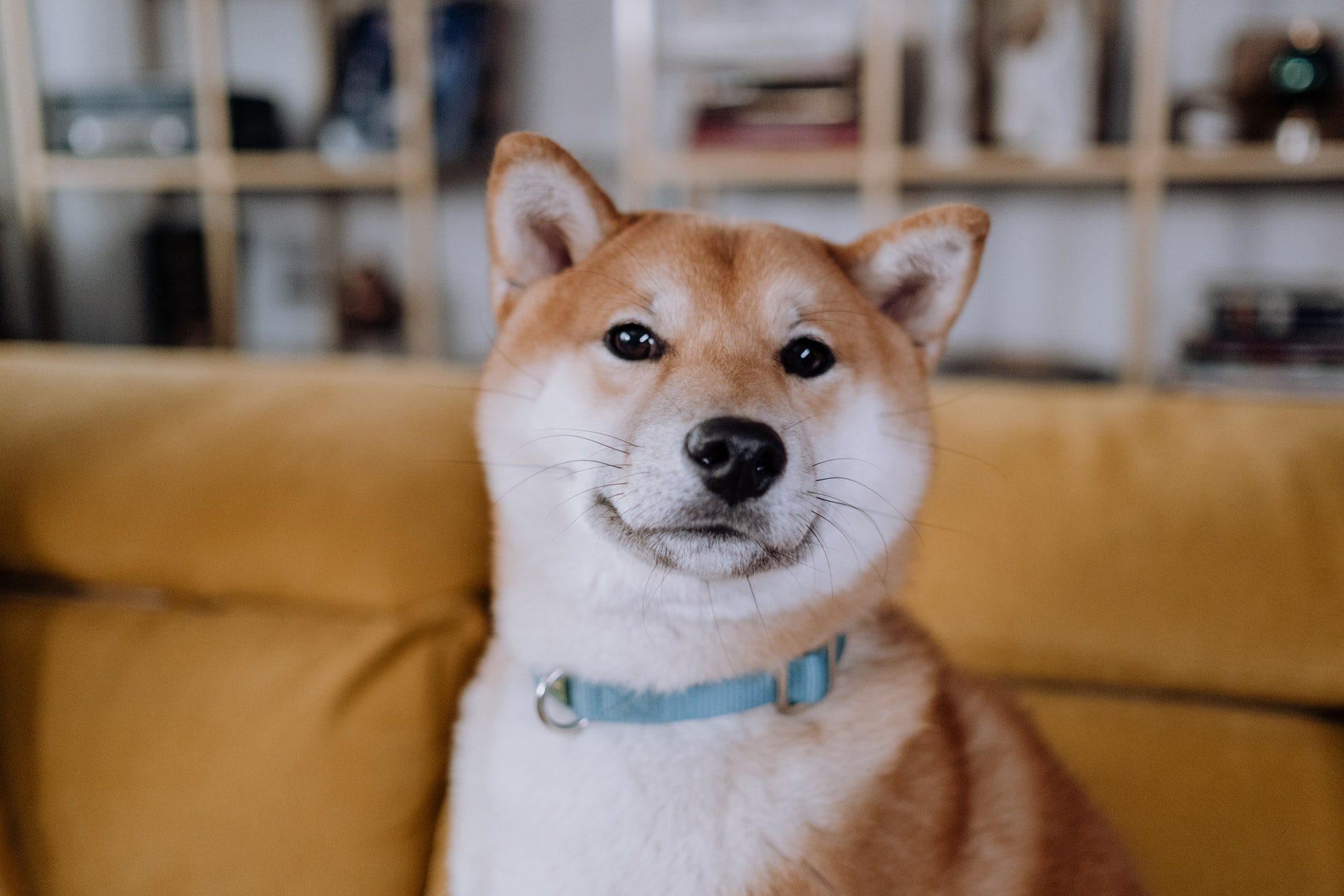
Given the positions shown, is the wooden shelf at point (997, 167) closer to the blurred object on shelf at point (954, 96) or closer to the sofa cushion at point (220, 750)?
the blurred object on shelf at point (954, 96)

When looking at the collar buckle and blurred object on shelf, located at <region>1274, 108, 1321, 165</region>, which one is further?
blurred object on shelf, located at <region>1274, 108, 1321, 165</region>

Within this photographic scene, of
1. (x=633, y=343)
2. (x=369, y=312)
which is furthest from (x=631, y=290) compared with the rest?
(x=369, y=312)

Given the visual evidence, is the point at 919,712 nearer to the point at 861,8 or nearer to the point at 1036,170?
the point at 1036,170

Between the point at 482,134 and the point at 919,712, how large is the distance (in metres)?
2.54

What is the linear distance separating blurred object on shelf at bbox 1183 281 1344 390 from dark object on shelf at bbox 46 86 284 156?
9.45ft

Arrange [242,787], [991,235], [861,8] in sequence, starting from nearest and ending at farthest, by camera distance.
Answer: [242,787] < [861,8] < [991,235]

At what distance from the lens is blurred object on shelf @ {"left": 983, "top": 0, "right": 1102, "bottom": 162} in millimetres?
2354

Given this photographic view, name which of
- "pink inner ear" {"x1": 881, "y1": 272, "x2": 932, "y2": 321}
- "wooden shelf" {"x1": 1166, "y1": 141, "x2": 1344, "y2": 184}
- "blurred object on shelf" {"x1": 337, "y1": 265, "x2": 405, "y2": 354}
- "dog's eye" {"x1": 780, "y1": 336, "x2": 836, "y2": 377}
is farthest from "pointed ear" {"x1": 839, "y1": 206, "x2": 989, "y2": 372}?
"blurred object on shelf" {"x1": 337, "y1": 265, "x2": 405, "y2": 354}

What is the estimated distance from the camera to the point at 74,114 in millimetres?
2875

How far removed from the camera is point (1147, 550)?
1.17 meters

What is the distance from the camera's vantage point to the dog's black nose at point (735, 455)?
75 centimetres

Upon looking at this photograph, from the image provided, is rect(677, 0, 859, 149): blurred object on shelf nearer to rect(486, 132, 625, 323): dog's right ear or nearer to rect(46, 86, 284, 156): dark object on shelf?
rect(46, 86, 284, 156): dark object on shelf

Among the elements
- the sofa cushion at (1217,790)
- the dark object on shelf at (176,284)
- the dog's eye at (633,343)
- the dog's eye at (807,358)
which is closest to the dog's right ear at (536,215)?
the dog's eye at (633,343)

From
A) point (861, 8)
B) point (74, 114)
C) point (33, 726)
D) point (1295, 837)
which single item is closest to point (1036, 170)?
Answer: point (861, 8)
